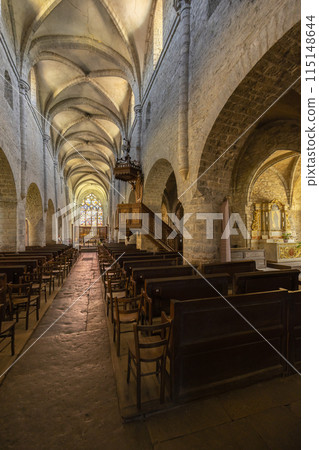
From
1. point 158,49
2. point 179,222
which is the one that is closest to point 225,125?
point 158,49

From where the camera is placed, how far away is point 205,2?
6.02m

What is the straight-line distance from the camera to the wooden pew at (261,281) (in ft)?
12.7

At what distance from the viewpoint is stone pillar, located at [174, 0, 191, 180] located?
6.86m

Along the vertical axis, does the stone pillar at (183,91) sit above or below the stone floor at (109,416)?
above

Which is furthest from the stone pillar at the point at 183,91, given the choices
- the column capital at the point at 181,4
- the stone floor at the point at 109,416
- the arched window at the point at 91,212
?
the arched window at the point at 91,212

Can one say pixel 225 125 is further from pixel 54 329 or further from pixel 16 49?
pixel 16 49

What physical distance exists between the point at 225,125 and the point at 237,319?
16.1 feet

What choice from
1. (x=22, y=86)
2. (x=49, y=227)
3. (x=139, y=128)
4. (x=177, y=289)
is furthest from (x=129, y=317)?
(x=49, y=227)

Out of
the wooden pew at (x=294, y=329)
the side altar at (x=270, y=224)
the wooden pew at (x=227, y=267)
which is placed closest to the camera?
the wooden pew at (x=294, y=329)

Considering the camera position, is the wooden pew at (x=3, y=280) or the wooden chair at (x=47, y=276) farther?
the wooden chair at (x=47, y=276)

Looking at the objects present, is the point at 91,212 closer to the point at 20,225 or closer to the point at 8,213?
the point at 20,225

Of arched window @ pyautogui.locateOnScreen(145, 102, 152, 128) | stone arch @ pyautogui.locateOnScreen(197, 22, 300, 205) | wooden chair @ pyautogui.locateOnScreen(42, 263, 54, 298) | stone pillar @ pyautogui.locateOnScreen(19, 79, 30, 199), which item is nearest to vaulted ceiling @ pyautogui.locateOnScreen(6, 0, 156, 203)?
stone pillar @ pyautogui.locateOnScreen(19, 79, 30, 199)

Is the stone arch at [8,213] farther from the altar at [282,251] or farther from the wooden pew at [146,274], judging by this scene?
the altar at [282,251]

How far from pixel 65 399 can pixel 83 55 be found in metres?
15.8
